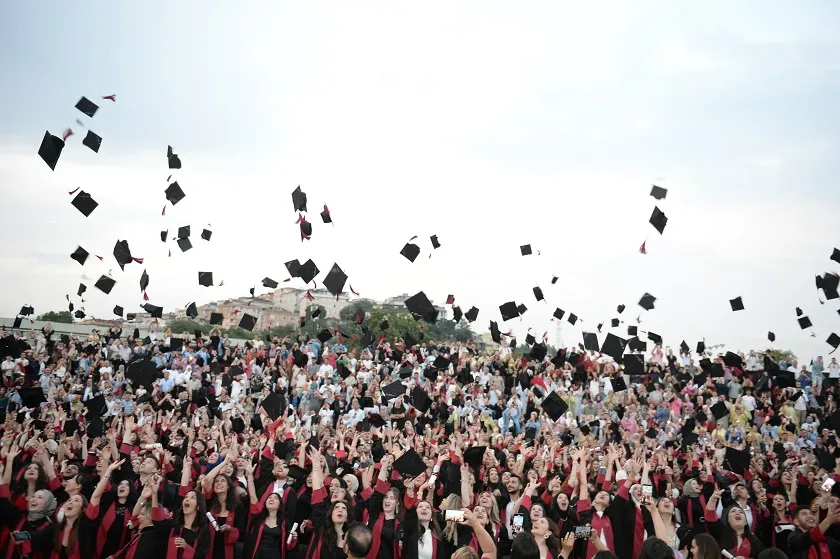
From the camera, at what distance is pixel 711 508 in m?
6.98

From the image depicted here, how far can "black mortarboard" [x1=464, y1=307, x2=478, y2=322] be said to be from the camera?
64.5 ft

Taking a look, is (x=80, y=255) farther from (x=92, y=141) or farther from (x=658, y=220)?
(x=658, y=220)

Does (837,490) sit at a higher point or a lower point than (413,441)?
lower

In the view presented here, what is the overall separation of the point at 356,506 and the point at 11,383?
1155cm

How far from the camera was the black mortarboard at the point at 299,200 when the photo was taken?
47.6ft

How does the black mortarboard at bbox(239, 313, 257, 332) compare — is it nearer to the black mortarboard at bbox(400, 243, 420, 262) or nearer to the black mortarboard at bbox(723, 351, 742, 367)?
the black mortarboard at bbox(400, 243, 420, 262)

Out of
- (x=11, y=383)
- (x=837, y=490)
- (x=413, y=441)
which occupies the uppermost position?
(x=11, y=383)

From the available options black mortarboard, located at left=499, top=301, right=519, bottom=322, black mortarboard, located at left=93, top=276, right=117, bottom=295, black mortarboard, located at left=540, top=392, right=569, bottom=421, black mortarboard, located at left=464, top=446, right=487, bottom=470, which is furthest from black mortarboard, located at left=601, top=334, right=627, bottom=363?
black mortarboard, located at left=93, top=276, right=117, bottom=295

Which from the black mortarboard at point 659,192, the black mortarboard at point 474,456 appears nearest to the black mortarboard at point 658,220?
the black mortarboard at point 659,192

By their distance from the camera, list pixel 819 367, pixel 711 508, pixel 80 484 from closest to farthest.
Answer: pixel 80 484 < pixel 711 508 < pixel 819 367

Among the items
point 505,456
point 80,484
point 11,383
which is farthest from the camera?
point 11,383

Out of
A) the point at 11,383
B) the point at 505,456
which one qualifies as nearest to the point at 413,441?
the point at 505,456

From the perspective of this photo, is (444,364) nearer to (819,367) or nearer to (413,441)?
(413,441)

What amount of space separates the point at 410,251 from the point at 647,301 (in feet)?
23.4
